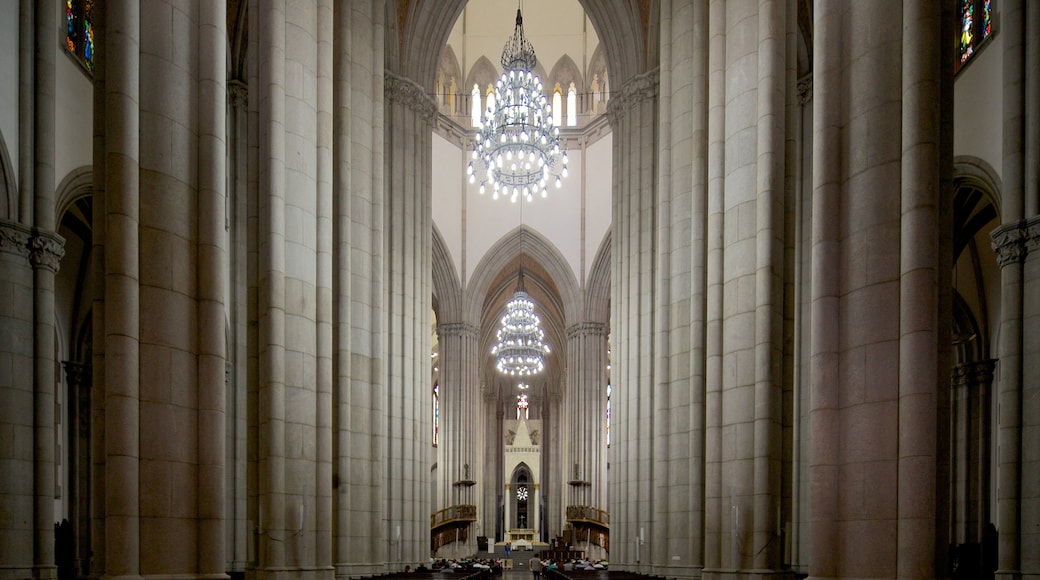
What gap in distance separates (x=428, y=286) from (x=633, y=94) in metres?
8.47

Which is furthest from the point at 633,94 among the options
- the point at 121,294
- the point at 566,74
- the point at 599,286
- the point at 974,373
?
the point at 121,294

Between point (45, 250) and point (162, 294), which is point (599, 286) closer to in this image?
point (45, 250)

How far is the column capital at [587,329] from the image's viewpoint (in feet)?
153

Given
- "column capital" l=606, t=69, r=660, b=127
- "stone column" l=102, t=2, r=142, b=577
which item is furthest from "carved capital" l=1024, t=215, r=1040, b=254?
"column capital" l=606, t=69, r=660, b=127

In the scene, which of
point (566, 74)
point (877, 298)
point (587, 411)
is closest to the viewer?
point (877, 298)

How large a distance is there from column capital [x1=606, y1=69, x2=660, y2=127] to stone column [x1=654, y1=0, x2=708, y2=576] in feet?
19.9

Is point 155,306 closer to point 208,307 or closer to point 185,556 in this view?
point 208,307

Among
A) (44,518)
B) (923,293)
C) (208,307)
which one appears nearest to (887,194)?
(923,293)

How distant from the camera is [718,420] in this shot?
16.5m

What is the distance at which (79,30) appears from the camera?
19516 mm

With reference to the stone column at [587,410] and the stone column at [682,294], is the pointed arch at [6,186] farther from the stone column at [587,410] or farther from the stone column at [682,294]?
the stone column at [587,410]

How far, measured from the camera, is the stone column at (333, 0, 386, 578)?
19.2m

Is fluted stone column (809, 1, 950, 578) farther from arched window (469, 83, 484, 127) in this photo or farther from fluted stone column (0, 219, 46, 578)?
arched window (469, 83, 484, 127)

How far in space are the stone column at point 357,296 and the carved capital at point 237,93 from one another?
5175 mm
